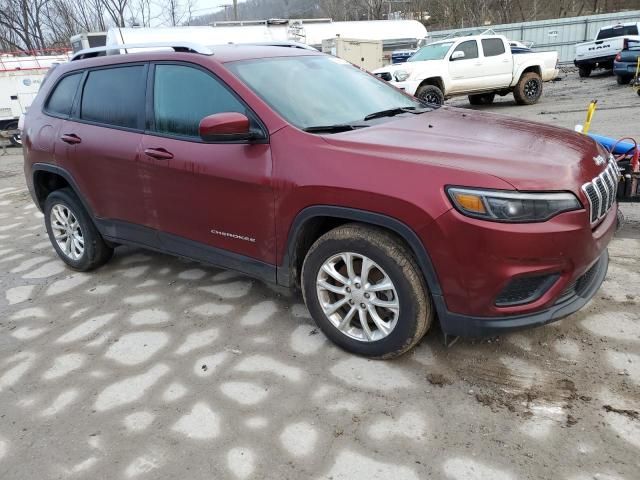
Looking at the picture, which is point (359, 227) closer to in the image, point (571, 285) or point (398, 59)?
point (571, 285)

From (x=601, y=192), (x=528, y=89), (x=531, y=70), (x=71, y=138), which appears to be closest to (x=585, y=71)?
(x=531, y=70)

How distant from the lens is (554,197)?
244 centimetres

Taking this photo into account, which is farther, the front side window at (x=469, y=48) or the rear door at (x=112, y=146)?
the front side window at (x=469, y=48)

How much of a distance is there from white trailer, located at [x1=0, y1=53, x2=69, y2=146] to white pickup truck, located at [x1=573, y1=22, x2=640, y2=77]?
60.1 ft

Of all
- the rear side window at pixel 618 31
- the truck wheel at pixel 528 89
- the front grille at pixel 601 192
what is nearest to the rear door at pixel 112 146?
the front grille at pixel 601 192

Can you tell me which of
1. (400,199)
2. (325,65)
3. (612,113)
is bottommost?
(612,113)

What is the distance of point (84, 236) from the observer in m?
4.46

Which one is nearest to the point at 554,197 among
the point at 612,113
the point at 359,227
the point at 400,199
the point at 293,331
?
the point at 400,199

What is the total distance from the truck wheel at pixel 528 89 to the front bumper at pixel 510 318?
500 inches

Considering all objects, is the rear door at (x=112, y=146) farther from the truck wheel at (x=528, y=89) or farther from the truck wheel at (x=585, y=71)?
the truck wheel at (x=585, y=71)

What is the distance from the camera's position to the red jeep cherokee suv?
246 cm

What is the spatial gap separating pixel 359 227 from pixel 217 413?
122 centimetres

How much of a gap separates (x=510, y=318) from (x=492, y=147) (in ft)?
2.88

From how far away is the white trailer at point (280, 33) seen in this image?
48.8ft
